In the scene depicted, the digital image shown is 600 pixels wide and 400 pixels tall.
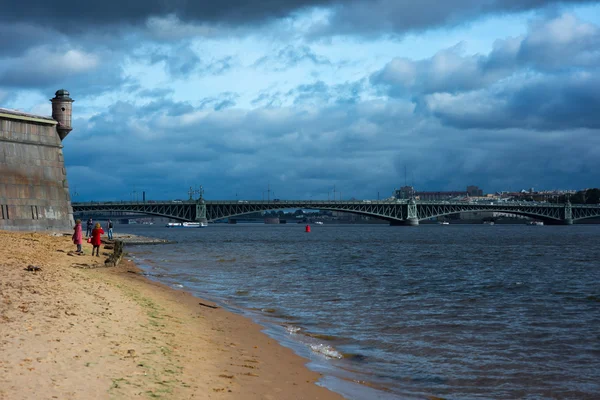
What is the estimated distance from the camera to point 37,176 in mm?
49000

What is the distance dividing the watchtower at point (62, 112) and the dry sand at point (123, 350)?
34.8m

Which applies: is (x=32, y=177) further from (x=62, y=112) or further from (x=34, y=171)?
(x=62, y=112)

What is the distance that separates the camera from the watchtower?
5338cm

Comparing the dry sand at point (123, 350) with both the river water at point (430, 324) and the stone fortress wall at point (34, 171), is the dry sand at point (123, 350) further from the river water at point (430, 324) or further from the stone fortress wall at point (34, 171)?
the stone fortress wall at point (34, 171)

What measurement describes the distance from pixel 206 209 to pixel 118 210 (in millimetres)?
32650

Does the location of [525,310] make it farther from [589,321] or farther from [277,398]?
[277,398]

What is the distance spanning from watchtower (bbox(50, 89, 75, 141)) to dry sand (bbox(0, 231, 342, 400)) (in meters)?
34.8

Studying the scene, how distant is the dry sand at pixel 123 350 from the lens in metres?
9.70

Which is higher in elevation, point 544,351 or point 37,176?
point 37,176

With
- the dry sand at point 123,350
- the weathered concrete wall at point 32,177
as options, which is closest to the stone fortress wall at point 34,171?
the weathered concrete wall at point 32,177

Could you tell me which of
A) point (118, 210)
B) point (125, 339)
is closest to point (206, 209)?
point (118, 210)

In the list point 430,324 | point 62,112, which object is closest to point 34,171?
point 62,112

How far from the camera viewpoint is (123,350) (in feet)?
40.1

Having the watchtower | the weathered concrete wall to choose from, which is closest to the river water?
the weathered concrete wall
